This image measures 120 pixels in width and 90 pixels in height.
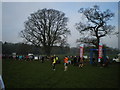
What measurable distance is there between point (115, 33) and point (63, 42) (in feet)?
39.2

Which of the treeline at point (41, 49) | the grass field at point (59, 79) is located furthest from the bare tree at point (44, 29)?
the grass field at point (59, 79)

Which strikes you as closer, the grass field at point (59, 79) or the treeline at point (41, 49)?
the grass field at point (59, 79)

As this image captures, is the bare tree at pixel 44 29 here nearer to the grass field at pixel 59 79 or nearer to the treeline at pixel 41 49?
the treeline at pixel 41 49

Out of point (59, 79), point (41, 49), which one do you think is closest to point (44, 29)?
point (41, 49)

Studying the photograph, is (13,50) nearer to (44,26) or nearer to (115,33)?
(44,26)

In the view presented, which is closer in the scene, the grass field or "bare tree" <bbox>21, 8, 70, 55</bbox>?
the grass field

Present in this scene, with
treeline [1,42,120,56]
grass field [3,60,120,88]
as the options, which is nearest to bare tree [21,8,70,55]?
treeline [1,42,120,56]

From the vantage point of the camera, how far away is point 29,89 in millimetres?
7195

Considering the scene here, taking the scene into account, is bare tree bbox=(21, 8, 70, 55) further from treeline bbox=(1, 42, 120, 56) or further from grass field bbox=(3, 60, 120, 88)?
grass field bbox=(3, 60, 120, 88)

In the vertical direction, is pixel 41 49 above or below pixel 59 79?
above

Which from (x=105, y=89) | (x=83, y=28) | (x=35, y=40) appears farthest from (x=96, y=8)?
(x=105, y=89)

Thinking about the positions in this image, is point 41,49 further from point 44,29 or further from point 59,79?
point 59,79

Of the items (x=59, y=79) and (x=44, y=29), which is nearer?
(x=59, y=79)

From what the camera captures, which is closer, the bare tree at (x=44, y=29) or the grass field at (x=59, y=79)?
the grass field at (x=59, y=79)
